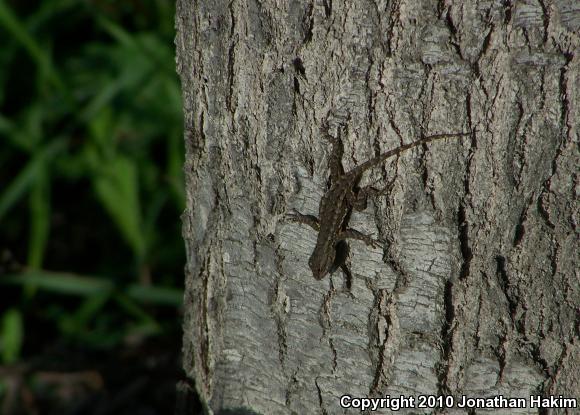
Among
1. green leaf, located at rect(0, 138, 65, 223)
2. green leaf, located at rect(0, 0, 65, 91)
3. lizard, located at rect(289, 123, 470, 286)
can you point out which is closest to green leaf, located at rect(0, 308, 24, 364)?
green leaf, located at rect(0, 138, 65, 223)

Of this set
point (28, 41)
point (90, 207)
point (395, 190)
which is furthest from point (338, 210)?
point (90, 207)

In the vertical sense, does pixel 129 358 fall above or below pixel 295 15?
below

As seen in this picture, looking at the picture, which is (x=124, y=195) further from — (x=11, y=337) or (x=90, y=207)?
(x=11, y=337)

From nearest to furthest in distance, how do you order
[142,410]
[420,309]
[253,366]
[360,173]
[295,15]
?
1. [295,15]
2. [360,173]
3. [420,309]
4. [253,366]
5. [142,410]

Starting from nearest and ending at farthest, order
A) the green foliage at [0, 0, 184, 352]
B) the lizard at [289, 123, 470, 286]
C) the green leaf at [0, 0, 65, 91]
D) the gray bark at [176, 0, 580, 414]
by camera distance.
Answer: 1. the gray bark at [176, 0, 580, 414]
2. the lizard at [289, 123, 470, 286]
3. the green leaf at [0, 0, 65, 91]
4. the green foliage at [0, 0, 184, 352]

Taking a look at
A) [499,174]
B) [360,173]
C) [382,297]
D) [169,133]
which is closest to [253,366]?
[382,297]

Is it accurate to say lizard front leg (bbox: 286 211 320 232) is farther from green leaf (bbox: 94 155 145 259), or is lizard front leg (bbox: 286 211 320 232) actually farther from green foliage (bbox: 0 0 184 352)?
green leaf (bbox: 94 155 145 259)

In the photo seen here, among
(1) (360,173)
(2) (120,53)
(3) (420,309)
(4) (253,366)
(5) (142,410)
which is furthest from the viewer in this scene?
(2) (120,53)

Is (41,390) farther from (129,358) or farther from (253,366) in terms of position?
(253,366)
